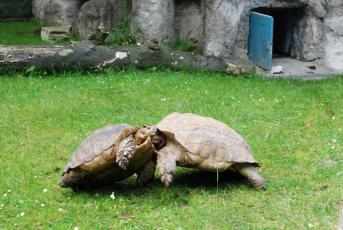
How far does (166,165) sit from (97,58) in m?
5.66

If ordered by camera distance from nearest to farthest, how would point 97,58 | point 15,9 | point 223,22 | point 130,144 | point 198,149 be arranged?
point 130,144
point 198,149
point 97,58
point 223,22
point 15,9

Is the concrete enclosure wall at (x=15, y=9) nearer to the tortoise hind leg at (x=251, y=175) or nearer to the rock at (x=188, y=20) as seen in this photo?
the rock at (x=188, y=20)

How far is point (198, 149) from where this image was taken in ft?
18.2

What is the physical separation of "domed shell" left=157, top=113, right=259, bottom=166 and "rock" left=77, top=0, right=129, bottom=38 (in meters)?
7.64

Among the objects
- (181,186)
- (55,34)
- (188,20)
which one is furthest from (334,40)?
(181,186)

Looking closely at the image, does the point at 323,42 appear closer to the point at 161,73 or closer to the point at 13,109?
the point at 161,73

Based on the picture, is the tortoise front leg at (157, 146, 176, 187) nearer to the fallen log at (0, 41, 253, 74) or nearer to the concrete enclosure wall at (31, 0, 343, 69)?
the fallen log at (0, 41, 253, 74)

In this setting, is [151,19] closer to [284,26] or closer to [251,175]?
[284,26]

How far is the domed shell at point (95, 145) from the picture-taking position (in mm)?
5359

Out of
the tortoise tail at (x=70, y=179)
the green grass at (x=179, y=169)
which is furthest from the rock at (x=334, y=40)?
the tortoise tail at (x=70, y=179)

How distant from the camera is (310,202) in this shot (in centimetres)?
549

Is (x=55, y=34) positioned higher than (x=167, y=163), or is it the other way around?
(x=167, y=163)

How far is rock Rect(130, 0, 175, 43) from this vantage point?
1251 centimetres

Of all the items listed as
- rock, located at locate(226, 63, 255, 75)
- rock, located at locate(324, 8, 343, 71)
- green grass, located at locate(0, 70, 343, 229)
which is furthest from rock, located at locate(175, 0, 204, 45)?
rock, located at locate(324, 8, 343, 71)
